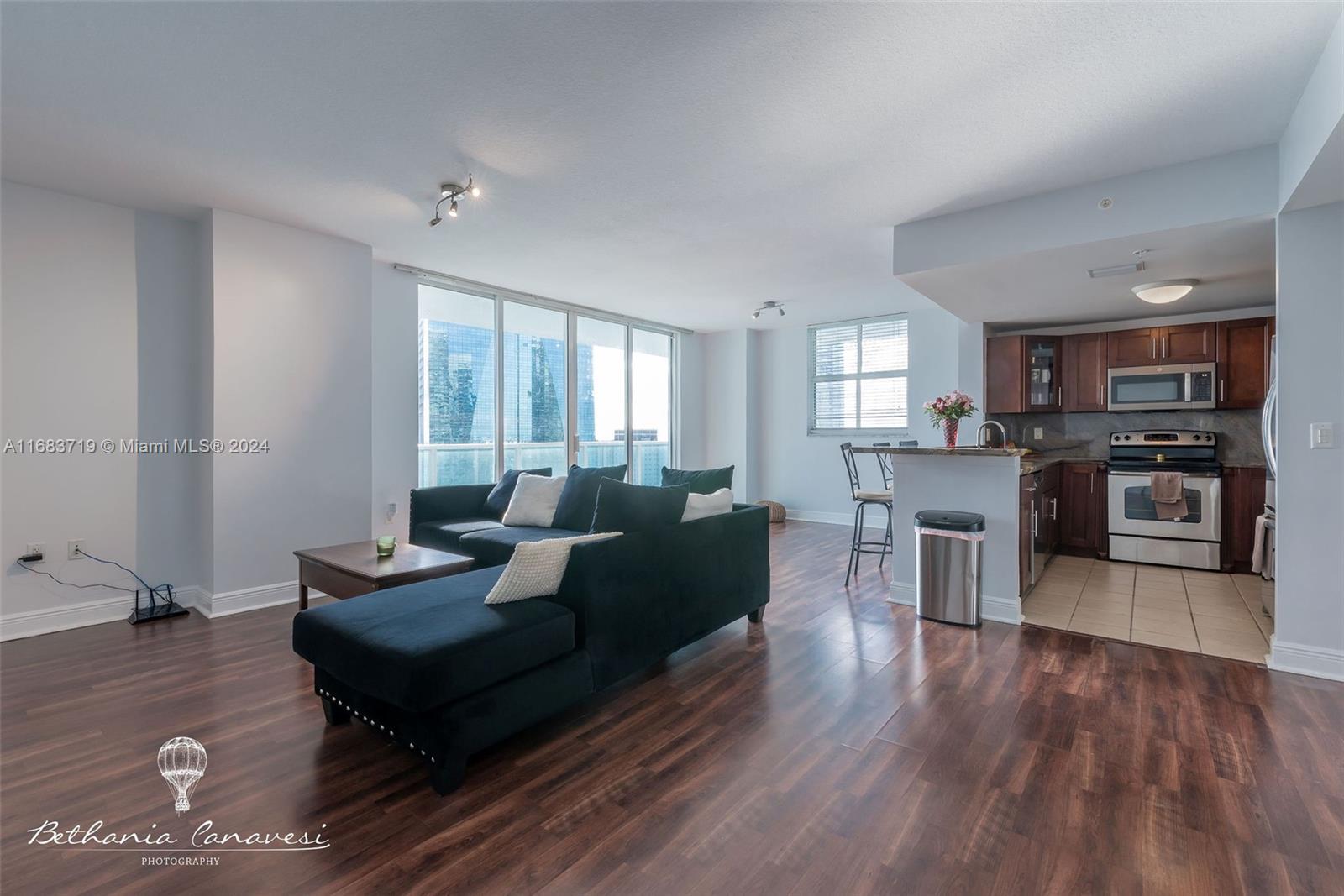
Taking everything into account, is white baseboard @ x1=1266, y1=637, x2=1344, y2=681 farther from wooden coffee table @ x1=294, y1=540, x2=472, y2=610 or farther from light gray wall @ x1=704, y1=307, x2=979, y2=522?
light gray wall @ x1=704, y1=307, x2=979, y2=522

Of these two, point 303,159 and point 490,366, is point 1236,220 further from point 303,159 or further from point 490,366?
point 490,366

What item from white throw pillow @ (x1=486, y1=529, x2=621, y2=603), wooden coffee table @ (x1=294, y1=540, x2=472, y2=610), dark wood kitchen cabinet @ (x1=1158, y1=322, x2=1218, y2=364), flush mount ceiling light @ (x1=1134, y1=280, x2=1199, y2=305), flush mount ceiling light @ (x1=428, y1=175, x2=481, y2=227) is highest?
flush mount ceiling light @ (x1=428, y1=175, x2=481, y2=227)

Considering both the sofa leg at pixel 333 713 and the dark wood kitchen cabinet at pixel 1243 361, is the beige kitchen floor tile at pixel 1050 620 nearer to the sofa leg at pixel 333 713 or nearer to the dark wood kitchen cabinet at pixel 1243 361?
the dark wood kitchen cabinet at pixel 1243 361

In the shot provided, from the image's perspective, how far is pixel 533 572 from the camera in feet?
7.86

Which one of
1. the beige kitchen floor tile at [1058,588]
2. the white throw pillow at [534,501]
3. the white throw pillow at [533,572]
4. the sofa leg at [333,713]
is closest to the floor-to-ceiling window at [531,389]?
the white throw pillow at [534,501]

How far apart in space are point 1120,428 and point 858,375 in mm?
2744

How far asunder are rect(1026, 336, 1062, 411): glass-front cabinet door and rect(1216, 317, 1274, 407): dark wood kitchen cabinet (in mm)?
1150

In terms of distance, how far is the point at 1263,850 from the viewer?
5.62 feet

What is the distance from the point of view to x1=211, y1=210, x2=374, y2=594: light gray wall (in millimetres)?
3945

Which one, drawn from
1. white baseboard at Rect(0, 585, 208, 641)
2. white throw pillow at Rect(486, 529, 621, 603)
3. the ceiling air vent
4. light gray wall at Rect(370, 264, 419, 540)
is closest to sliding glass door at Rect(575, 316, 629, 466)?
light gray wall at Rect(370, 264, 419, 540)

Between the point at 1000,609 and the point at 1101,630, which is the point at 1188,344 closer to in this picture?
the point at 1101,630

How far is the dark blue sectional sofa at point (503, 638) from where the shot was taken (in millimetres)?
1965

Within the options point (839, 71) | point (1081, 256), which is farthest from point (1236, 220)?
point (839, 71)

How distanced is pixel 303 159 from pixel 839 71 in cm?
265
